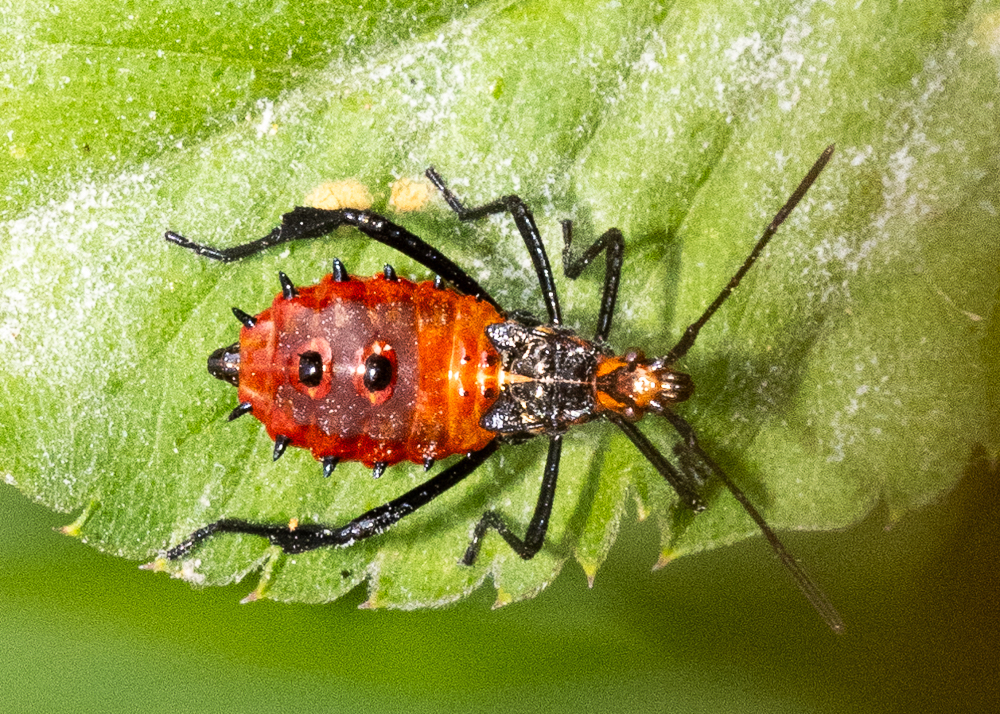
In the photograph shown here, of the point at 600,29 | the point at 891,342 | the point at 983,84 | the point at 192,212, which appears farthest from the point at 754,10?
the point at 192,212

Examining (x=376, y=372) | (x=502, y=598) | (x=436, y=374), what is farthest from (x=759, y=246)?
(x=502, y=598)

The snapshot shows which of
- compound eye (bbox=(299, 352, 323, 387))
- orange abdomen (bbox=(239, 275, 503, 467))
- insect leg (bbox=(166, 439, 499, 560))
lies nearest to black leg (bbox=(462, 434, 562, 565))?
insect leg (bbox=(166, 439, 499, 560))

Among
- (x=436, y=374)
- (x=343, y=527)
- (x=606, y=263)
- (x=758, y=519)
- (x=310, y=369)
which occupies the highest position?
(x=606, y=263)

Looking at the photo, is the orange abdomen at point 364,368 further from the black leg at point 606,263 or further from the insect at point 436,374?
the black leg at point 606,263

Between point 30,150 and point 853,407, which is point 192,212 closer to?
point 30,150

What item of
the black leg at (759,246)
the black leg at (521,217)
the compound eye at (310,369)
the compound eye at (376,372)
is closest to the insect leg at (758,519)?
the black leg at (759,246)

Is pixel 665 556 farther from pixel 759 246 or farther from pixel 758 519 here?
pixel 759 246

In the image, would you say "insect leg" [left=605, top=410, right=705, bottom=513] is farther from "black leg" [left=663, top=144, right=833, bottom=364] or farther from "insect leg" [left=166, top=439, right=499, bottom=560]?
"insect leg" [left=166, top=439, right=499, bottom=560]
